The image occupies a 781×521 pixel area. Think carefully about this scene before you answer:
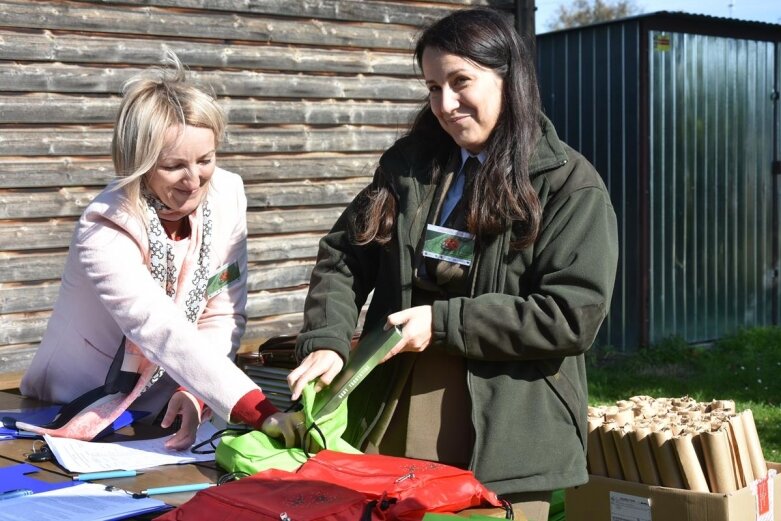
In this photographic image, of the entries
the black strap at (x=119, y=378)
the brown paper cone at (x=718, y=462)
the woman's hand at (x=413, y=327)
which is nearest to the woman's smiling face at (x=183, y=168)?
the black strap at (x=119, y=378)

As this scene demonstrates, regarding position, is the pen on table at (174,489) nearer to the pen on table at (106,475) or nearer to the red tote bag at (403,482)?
the pen on table at (106,475)

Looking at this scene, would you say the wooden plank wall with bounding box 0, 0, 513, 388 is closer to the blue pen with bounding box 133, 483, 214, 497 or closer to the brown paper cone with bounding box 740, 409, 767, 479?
the brown paper cone with bounding box 740, 409, 767, 479

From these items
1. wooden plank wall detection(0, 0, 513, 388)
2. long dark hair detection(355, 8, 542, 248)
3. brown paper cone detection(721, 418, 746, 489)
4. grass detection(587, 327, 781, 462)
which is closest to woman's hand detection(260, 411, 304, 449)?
long dark hair detection(355, 8, 542, 248)

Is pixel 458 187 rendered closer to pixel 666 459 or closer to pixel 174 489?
pixel 174 489

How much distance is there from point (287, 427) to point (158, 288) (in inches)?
23.0

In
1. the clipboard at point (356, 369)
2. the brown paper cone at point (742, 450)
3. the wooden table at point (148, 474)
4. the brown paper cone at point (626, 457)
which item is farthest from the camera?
the brown paper cone at point (626, 457)

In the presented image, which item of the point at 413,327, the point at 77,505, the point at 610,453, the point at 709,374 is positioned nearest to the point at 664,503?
the point at 610,453

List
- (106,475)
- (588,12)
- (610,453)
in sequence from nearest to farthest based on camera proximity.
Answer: (106,475)
(610,453)
(588,12)

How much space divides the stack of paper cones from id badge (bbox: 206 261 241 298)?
4.92ft

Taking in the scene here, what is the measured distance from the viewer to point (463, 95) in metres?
2.56

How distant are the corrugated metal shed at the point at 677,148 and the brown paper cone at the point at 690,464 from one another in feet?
19.4

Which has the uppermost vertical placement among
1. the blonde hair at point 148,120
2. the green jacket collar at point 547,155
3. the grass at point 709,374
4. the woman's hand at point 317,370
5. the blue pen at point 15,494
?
the blonde hair at point 148,120

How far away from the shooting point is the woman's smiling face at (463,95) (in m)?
2.55

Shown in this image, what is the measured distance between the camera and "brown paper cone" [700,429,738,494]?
3.59m
